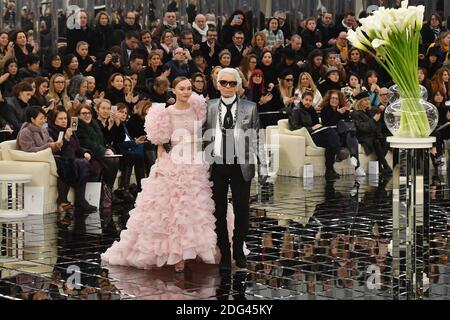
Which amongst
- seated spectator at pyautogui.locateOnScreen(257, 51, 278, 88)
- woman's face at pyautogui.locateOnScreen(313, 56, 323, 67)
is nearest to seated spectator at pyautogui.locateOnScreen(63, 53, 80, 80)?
seated spectator at pyautogui.locateOnScreen(257, 51, 278, 88)

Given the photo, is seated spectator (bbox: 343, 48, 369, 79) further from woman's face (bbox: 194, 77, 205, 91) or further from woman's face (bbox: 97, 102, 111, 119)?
woman's face (bbox: 97, 102, 111, 119)

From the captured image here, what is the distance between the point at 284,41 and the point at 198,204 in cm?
1004

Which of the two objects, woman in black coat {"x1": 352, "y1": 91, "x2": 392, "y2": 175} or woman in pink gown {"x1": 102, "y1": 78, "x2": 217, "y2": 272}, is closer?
woman in pink gown {"x1": 102, "y1": 78, "x2": 217, "y2": 272}

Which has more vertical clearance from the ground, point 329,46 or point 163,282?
point 329,46

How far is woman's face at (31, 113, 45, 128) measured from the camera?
41.9 feet

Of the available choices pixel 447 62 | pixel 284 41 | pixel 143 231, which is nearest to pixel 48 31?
pixel 284 41

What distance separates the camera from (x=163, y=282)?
9.13m

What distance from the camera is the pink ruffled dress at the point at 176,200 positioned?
30.9 ft

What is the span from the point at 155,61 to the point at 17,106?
109 inches

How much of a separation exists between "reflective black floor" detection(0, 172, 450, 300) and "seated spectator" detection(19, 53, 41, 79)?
271cm

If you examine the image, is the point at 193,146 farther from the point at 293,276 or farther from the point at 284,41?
the point at 284,41

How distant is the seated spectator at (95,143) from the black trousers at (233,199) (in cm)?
407

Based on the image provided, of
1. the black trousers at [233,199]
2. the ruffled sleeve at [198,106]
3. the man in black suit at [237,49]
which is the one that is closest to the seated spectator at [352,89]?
the man in black suit at [237,49]

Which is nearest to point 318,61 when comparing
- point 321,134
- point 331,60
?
point 331,60
